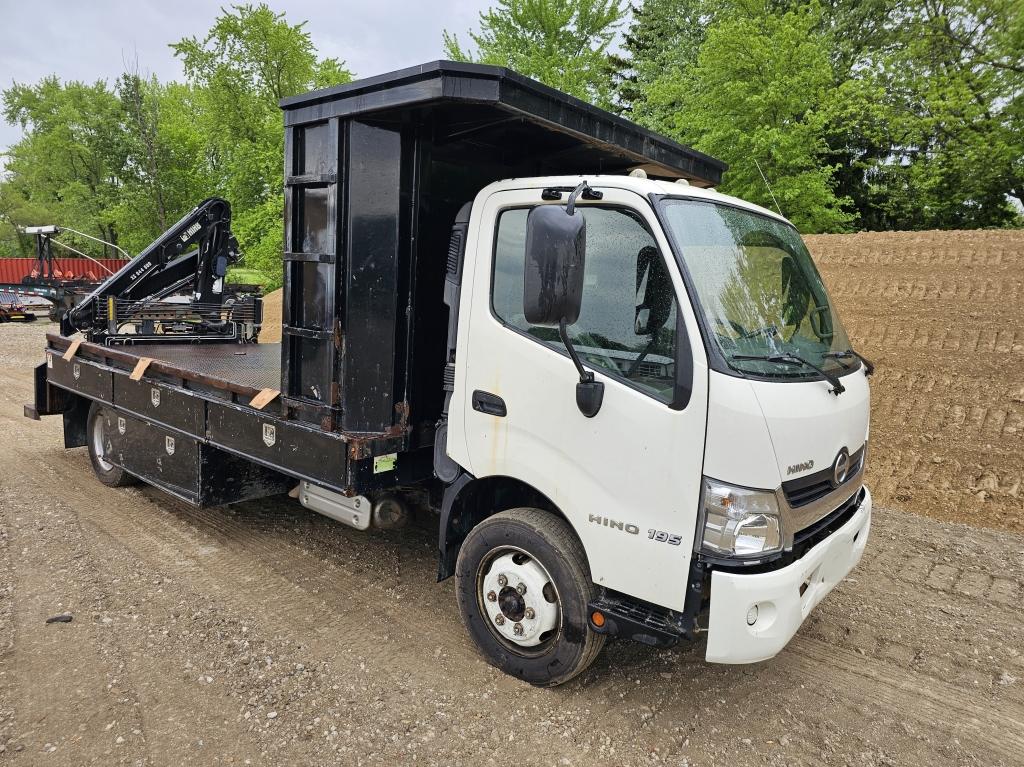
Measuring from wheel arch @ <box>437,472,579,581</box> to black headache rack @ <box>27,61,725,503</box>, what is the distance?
151mm

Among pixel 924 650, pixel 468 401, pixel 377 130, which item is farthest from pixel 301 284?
pixel 924 650

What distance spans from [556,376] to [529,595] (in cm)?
110

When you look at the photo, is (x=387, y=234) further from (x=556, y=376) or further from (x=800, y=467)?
(x=800, y=467)

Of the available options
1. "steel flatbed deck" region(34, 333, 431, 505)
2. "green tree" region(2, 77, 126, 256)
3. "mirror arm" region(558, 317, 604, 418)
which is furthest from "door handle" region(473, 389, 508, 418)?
"green tree" region(2, 77, 126, 256)

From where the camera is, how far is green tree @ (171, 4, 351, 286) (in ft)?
78.5

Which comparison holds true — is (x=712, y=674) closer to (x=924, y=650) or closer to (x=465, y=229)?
(x=924, y=650)

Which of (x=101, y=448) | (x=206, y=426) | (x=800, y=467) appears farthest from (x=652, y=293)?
(x=101, y=448)

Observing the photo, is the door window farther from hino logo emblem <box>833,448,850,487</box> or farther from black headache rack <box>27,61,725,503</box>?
hino logo emblem <box>833,448,850,487</box>

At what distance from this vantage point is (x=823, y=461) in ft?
10.0

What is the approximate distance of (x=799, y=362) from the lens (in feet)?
9.92

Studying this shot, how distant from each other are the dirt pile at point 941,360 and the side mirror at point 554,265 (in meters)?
5.70

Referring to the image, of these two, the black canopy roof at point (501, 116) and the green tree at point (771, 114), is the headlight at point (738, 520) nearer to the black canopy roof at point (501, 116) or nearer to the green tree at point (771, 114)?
the black canopy roof at point (501, 116)

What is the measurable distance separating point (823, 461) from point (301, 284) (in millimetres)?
2853

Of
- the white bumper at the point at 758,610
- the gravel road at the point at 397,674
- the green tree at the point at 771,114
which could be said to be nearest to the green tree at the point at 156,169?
the green tree at the point at 771,114
